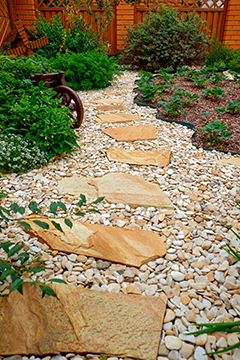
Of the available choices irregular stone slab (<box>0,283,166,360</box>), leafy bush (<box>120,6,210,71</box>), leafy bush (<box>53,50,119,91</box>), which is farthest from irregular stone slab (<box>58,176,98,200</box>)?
leafy bush (<box>120,6,210,71</box>)

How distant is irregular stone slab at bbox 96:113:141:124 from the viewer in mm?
3633

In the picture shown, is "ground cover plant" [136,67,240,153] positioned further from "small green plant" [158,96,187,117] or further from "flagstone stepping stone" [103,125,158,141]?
"flagstone stepping stone" [103,125,158,141]

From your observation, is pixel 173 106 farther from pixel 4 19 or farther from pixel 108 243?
pixel 4 19

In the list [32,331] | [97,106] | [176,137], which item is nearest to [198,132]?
[176,137]

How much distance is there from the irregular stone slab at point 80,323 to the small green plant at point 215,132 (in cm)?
209

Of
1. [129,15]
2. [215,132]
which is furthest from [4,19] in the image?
[215,132]

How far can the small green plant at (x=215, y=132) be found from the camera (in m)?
2.85

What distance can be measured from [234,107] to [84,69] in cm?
277

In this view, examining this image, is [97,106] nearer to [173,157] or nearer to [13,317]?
[173,157]

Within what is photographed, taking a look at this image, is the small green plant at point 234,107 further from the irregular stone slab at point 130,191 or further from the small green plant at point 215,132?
the irregular stone slab at point 130,191

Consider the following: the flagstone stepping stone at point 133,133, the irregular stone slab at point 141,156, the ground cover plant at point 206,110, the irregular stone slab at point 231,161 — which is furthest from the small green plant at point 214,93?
the irregular stone slab at point 141,156

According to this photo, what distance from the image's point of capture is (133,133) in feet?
10.5

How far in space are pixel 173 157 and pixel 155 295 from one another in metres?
1.65

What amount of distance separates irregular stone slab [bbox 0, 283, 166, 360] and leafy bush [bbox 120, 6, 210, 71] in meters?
6.81
